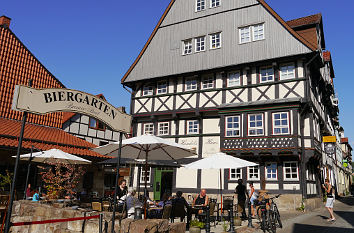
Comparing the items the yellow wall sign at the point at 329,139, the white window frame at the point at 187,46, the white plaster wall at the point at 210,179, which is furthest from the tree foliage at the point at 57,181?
the yellow wall sign at the point at 329,139

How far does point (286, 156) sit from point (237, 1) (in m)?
10.6

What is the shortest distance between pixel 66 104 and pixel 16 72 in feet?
57.4

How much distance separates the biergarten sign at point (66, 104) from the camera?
4496 mm

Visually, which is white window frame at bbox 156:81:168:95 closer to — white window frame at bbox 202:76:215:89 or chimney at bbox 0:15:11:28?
white window frame at bbox 202:76:215:89

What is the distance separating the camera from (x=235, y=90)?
60.5 feet

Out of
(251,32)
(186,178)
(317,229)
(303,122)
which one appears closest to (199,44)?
(251,32)

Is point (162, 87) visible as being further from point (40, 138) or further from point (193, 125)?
point (40, 138)

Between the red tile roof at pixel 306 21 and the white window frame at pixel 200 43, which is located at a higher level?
the red tile roof at pixel 306 21

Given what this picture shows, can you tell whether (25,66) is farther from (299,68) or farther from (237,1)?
(299,68)

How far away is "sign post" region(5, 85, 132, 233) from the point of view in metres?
4.41

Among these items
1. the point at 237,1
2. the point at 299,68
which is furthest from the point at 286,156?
the point at 237,1

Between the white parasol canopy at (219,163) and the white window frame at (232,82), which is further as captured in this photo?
the white window frame at (232,82)

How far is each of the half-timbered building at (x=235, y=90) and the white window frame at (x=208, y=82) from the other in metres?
0.07

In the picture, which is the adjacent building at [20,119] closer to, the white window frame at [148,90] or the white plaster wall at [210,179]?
the white window frame at [148,90]
